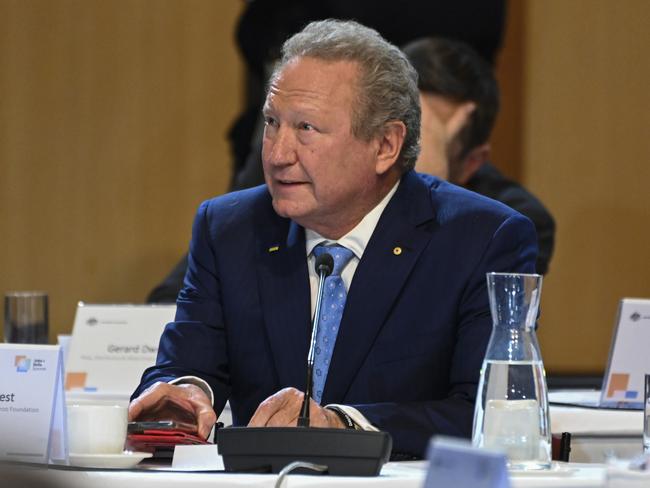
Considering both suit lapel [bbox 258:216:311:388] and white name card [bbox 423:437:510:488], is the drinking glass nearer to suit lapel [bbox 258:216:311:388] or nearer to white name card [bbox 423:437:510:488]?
suit lapel [bbox 258:216:311:388]

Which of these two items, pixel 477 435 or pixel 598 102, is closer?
pixel 477 435

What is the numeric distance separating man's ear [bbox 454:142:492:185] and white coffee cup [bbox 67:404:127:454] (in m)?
2.22

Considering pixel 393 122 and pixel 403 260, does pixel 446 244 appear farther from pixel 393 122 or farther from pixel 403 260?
pixel 393 122

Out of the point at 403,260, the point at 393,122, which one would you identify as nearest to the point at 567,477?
the point at 403,260

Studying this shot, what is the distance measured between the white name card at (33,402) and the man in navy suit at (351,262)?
45 centimetres

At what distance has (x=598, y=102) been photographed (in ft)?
16.7

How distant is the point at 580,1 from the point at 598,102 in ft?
1.36

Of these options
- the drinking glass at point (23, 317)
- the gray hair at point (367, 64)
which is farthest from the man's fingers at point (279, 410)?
the drinking glass at point (23, 317)

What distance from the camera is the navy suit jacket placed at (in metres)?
2.32

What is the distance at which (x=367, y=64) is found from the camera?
2.37 metres

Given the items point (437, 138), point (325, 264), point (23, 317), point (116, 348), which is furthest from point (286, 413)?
point (437, 138)

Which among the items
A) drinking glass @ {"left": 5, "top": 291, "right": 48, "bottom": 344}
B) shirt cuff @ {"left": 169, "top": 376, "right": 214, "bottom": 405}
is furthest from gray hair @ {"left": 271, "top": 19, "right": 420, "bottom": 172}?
drinking glass @ {"left": 5, "top": 291, "right": 48, "bottom": 344}

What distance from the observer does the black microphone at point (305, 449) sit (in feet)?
5.12

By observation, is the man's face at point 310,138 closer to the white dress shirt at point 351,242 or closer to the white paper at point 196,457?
the white dress shirt at point 351,242
